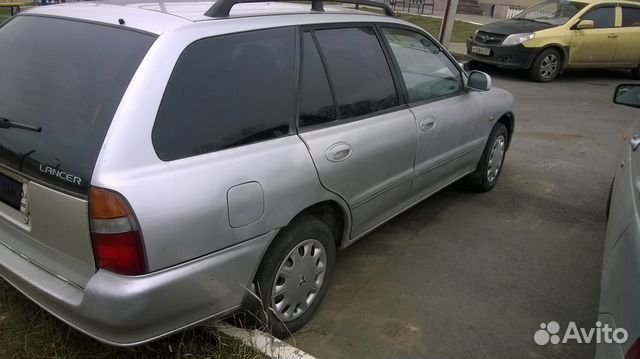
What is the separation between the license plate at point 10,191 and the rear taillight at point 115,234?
508 mm

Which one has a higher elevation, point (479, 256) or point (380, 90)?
point (380, 90)

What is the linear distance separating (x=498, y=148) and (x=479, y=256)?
59.7 inches

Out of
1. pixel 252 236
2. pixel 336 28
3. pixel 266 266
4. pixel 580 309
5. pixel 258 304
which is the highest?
pixel 336 28

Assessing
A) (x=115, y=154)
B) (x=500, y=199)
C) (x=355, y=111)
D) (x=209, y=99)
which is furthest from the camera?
(x=500, y=199)

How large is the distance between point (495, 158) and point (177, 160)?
141 inches

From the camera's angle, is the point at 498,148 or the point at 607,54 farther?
the point at 607,54

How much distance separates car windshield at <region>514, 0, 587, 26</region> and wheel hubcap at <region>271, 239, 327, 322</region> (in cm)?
971

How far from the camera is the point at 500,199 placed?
4957 mm

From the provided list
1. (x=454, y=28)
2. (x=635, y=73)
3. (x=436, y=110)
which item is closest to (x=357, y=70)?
(x=436, y=110)

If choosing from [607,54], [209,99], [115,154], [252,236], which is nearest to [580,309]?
[252,236]

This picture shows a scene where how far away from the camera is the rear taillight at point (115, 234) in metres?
2.00

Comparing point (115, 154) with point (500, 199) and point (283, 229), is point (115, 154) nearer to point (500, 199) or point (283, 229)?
point (283, 229)

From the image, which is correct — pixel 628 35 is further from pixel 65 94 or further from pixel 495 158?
pixel 65 94

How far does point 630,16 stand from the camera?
37.0 feet
